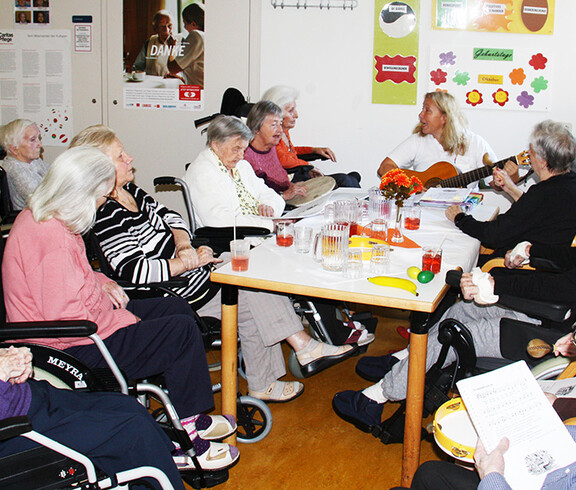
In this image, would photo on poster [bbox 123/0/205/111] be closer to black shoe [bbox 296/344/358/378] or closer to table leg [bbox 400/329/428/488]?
black shoe [bbox 296/344/358/378]

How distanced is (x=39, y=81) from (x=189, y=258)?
372 cm

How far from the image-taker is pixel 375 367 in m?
2.85

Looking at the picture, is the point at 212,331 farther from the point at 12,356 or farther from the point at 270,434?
the point at 12,356

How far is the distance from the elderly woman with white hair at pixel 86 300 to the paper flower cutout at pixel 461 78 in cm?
355

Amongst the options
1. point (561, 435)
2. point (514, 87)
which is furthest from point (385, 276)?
point (514, 87)

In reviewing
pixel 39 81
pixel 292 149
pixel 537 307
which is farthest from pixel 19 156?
pixel 537 307

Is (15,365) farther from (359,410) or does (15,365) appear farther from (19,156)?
(19,156)

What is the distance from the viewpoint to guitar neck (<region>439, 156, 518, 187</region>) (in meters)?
3.83

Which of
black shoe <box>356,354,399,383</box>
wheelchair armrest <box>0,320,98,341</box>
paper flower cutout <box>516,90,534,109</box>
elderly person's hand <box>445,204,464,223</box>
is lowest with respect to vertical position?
black shoe <box>356,354,399,383</box>

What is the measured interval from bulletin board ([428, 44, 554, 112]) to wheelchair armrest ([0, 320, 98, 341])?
13.0 ft

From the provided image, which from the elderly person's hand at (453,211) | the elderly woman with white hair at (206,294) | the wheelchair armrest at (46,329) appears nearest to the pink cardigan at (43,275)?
the wheelchair armrest at (46,329)

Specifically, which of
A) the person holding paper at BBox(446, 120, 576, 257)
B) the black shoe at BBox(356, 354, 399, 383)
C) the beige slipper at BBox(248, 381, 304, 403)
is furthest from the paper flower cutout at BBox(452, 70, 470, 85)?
the beige slipper at BBox(248, 381, 304, 403)

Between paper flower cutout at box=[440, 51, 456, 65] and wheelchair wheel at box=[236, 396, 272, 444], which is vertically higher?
paper flower cutout at box=[440, 51, 456, 65]

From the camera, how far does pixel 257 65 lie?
5.06 m
